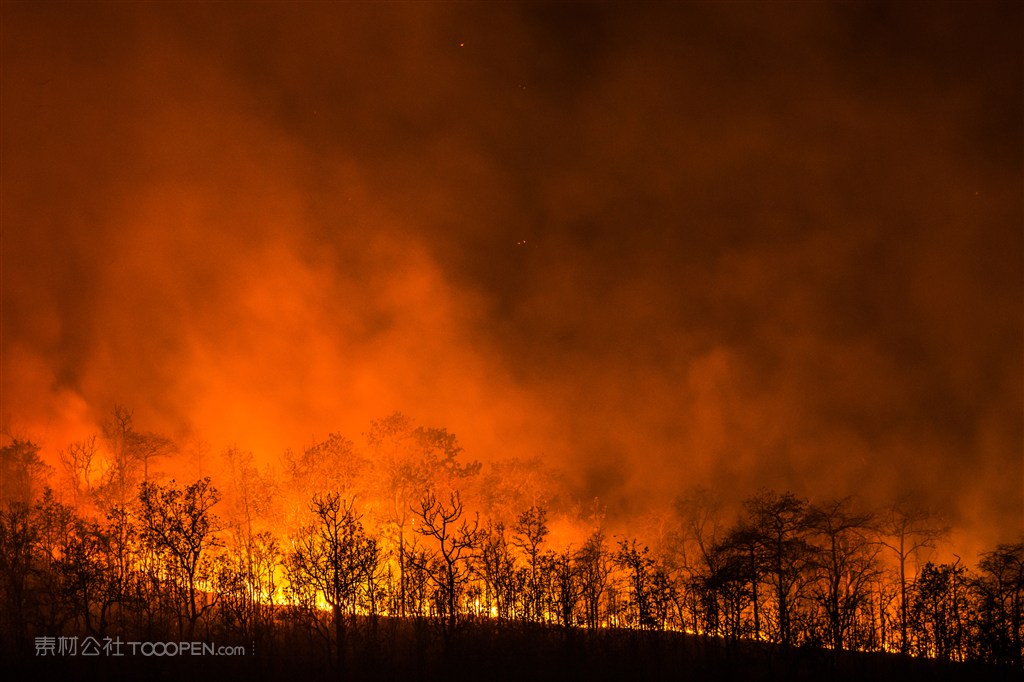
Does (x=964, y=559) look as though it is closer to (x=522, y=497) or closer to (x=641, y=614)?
(x=522, y=497)

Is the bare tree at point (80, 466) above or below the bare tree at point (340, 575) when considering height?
above

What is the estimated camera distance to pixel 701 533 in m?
63.2

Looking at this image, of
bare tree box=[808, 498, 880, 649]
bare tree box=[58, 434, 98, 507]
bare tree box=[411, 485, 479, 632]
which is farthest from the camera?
bare tree box=[58, 434, 98, 507]

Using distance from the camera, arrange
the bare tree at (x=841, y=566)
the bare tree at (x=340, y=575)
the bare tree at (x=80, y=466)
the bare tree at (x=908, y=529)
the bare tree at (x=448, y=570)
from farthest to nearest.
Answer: the bare tree at (x=80, y=466) → the bare tree at (x=908, y=529) → the bare tree at (x=448, y=570) → the bare tree at (x=340, y=575) → the bare tree at (x=841, y=566)

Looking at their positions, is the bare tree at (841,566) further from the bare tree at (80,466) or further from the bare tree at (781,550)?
the bare tree at (80,466)

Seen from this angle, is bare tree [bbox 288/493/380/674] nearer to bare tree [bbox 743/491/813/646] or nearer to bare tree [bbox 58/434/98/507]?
bare tree [bbox 743/491/813/646]

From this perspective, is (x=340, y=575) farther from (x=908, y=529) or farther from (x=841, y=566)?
(x=908, y=529)

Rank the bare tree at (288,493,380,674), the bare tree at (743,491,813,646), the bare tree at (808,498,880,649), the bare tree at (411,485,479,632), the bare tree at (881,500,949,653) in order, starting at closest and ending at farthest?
the bare tree at (743,491,813,646) → the bare tree at (808,498,880,649) → the bare tree at (288,493,380,674) → the bare tree at (411,485,479,632) → the bare tree at (881,500,949,653)

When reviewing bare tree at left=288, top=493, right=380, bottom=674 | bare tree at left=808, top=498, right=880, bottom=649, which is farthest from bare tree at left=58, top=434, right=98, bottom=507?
bare tree at left=808, top=498, right=880, bottom=649

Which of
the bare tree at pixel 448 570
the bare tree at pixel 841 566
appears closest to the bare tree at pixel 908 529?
the bare tree at pixel 841 566

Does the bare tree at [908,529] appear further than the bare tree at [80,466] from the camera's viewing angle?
No

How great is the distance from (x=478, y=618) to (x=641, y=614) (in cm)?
807

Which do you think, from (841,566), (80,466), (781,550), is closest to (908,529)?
(841,566)

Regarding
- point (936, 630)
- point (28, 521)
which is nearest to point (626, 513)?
point (936, 630)
